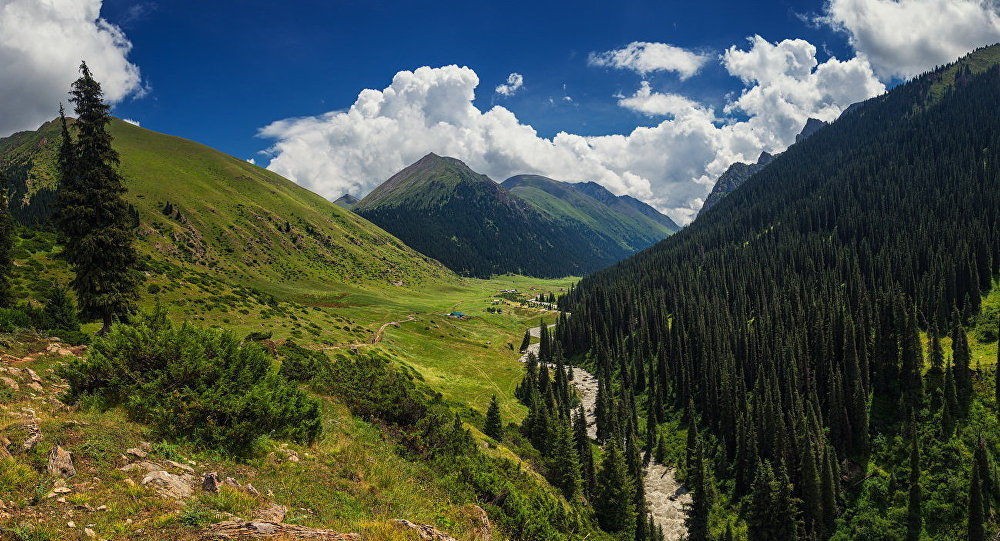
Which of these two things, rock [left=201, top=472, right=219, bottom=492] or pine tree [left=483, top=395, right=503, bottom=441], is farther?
pine tree [left=483, top=395, right=503, bottom=441]

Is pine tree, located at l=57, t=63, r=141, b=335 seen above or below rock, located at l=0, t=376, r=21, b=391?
above

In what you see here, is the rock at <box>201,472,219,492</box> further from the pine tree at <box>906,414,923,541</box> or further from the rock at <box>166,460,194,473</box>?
the pine tree at <box>906,414,923,541</box>

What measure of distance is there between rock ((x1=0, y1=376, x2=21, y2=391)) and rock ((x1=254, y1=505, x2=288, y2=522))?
661 inches

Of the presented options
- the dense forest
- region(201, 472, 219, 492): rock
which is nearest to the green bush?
region(201, 472, 219, 492): rock

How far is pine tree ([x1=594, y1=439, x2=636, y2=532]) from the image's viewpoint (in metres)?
63.6

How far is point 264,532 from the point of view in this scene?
12102mm

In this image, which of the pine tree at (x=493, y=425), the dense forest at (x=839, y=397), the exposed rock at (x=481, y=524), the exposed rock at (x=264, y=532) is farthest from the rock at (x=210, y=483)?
the dense forest at (x=839, y=397)

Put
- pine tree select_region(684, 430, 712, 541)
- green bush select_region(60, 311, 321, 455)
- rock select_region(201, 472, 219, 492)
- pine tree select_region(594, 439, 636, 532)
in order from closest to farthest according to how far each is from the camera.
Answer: rock select_region(201, 472, 219, 492)
green bush select_region(60, 311, 321, 455)
pine tree select_region(594, 439, 636, 532)
pine tree select_region(684, 430, 712, 541)

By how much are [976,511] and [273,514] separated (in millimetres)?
88948

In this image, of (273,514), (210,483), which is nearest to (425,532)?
(273,514)

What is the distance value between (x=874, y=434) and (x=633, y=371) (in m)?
72.4

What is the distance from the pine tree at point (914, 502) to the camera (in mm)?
63875

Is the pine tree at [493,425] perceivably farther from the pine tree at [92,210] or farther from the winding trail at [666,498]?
the pine tree at [92,210]

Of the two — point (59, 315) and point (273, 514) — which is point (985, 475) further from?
point (59, 315)
